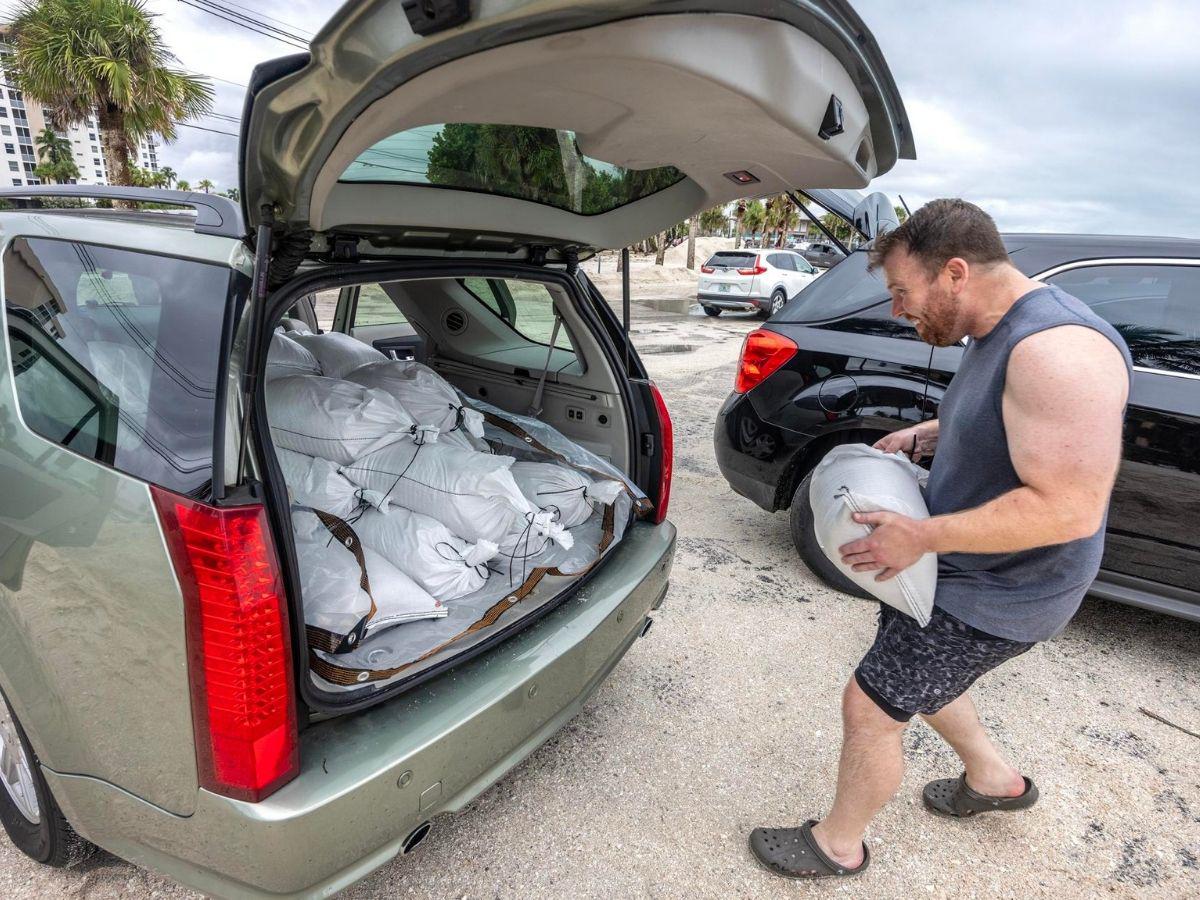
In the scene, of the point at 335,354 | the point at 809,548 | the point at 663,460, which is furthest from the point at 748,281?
the point at 663,460

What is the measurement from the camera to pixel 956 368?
2.98m

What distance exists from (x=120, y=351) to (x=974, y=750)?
97.5 inches

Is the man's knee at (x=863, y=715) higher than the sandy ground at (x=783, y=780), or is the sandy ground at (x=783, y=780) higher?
the man's knee at (x=863, y=715)

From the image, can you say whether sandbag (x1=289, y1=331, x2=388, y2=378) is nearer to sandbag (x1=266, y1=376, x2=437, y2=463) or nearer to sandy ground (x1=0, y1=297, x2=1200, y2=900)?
sandbag (x1=266, y1=376, x2=437, y2=463)

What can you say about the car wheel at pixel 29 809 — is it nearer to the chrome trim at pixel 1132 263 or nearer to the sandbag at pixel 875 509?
the sandbag at pixel 875 509

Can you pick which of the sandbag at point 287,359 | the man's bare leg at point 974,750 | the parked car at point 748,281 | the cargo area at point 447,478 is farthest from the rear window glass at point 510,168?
the parked car at point 748,281

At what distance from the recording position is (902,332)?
10.4 feet

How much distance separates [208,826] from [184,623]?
1.38 feet

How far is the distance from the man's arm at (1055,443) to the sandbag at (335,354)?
242 cm

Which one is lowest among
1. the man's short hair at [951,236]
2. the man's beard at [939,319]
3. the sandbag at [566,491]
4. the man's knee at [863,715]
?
Result: the man's knee at [863,715]

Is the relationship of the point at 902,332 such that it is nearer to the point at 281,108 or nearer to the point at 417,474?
the point at 417,474

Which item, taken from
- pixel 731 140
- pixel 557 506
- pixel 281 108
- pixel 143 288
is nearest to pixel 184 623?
pixel 143 288

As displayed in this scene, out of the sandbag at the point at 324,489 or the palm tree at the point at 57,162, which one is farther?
the palm tree at the point at 57,162

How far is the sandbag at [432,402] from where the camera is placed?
258 centimetres
